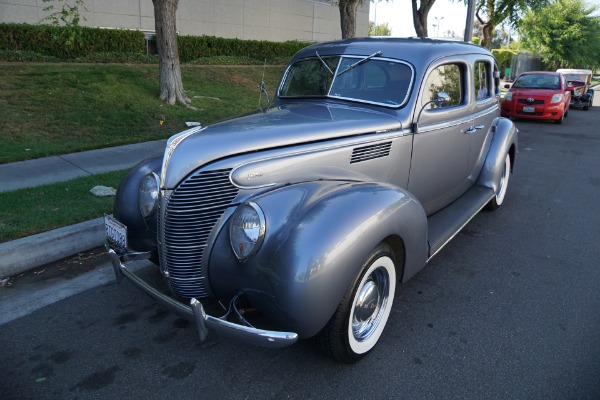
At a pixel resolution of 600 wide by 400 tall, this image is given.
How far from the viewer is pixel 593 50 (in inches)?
1470

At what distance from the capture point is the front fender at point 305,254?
2.28 meters

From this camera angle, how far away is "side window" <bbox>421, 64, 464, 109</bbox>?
3723mm

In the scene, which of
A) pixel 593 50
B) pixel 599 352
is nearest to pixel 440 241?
pixel 599 352

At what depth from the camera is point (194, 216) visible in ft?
8.39

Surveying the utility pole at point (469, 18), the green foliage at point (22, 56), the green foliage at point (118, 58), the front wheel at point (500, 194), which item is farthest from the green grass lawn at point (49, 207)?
the utility pole at point (469, 18)

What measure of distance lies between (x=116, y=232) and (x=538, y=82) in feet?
48.9

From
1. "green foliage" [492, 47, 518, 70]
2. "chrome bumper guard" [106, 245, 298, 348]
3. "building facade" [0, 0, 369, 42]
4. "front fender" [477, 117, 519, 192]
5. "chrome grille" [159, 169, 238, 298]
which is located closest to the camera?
"chrome bumper guard" [106, 245, 298, 348]

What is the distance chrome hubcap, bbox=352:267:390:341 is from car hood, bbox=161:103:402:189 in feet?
3.14

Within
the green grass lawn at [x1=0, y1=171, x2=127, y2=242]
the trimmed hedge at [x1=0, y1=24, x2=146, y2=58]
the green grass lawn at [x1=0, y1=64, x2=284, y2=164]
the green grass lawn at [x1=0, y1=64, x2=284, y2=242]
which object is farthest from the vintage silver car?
the trimmed hedge at [x1=0, y1=24, x2=146, y2=58]

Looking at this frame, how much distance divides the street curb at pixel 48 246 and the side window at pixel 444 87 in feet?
10.6

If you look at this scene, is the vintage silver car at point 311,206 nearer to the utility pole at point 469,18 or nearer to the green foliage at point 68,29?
the green foliage at point 68,29

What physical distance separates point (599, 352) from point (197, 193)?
8.90ft

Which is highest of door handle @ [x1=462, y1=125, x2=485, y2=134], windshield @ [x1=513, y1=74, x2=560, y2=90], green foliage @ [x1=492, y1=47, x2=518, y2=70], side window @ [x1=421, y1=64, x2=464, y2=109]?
green foliage @ [x1=492, y1=47, x2=518, y2=70]

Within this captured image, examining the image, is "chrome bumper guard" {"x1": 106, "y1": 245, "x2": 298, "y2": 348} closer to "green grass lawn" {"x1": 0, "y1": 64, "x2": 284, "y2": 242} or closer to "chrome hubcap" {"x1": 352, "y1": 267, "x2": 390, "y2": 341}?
"chrome hubcap" {"x1": 352, "y1": 267, "x2": 390, "y2": 341}
